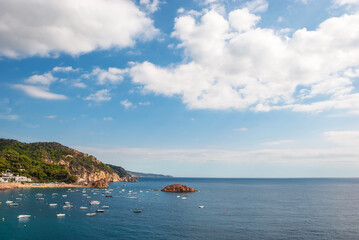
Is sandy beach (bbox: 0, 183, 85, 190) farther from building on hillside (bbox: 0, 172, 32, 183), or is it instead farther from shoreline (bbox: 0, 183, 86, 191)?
building on hillside (bbox: 0, 172, 32, 183)

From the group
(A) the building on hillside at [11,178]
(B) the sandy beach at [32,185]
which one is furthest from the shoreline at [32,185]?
(A) the building on hillside at [11,178]

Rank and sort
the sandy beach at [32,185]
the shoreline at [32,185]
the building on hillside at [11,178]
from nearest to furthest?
the shoreline at [32,185] → the sandy beach at [32,185] → the building on hillside at [11,178]

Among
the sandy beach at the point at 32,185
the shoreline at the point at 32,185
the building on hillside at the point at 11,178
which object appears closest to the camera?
the shoreline at the point at 32,185

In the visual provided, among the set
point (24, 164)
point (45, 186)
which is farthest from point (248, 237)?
point (24, 164)


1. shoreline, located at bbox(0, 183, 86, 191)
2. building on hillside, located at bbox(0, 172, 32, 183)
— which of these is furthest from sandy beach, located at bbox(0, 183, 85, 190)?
building on hillside, located at bbox(0, 172, 32, 183)

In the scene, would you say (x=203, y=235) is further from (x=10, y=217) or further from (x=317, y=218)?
(x=10, y=217)

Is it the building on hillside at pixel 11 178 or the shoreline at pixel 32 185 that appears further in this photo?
the building on hillside at pixel 11 178

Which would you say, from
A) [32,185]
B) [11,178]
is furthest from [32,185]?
[11,178]

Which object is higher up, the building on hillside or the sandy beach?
the building on hillside

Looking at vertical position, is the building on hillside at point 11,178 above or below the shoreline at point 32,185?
above

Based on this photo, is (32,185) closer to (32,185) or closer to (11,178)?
(32,185)

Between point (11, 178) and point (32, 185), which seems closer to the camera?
point (11, 178)

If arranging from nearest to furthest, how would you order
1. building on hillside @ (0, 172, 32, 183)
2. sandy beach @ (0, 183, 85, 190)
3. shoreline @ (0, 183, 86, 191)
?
1. shoreline @ (0, 183, 86, 191)
2. sandy beach @ (0, 183, 85, 190)
3. building on hillside @ (0, 172, 32, 183)

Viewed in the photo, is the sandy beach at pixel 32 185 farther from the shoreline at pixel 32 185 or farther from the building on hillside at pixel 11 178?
the building on hillside at pixel 11 178
